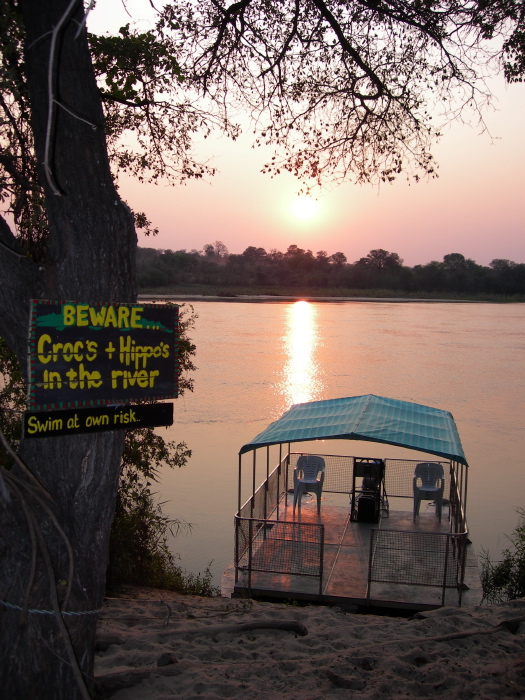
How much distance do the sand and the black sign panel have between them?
1.61m

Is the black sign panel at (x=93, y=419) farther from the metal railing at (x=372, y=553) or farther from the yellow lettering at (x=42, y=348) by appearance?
the metal railing at (x=372, y=553)

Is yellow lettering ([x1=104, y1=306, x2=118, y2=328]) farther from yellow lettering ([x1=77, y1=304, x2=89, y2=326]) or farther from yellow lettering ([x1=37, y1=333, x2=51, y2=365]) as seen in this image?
yellow lettering ([x1=37, y1=333, x2=51, y2=365])

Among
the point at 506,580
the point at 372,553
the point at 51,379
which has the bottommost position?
the point at 506,580

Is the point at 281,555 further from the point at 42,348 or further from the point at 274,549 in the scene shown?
the point at 42,348

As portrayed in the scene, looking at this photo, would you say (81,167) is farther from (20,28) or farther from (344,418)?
(344,418)

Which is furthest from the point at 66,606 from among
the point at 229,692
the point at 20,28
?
the point at 20,28

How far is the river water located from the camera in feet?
43.2

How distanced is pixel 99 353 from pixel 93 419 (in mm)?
341

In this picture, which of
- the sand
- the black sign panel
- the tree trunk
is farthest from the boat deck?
the black sign panel

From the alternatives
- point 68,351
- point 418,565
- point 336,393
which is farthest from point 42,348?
point 336,393

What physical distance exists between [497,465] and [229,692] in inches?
524

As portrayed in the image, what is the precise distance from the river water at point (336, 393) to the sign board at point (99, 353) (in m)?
6.79

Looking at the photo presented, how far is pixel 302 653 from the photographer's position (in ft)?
17.4

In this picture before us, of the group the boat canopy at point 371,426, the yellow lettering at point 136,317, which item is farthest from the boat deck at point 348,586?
the yellow lettering at point 136,317
